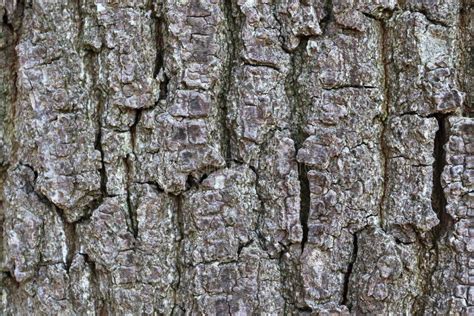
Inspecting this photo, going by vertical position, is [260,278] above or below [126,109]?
below

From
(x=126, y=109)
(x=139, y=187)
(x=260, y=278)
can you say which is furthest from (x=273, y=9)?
(x=260, y=278)

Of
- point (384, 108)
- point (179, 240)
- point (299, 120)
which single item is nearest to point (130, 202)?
point (179, 240)

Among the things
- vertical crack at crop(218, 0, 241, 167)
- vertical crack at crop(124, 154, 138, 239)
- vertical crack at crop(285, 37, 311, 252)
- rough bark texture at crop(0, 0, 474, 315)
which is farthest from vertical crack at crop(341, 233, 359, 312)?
vertical crack at crop(124, 154, 138, 239)

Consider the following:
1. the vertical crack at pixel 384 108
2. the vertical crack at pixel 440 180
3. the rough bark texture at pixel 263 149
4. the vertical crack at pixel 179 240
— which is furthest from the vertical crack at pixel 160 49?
the vertical crack at pixel 440 180

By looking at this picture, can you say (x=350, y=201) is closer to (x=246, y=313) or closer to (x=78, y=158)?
(x=246, y=313)

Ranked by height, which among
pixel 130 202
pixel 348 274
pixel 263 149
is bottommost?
pixel 348 274

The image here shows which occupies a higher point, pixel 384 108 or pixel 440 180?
pixel 384 108

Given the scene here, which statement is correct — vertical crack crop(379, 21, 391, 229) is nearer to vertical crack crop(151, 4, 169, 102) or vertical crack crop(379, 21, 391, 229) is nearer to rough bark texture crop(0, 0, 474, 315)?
rough bark texture crop(0, 0, 474, 315)

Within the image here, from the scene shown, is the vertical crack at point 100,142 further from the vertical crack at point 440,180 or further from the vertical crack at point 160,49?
the vertical crack at point 440,180

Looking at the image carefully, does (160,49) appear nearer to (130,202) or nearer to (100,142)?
(100,142)
